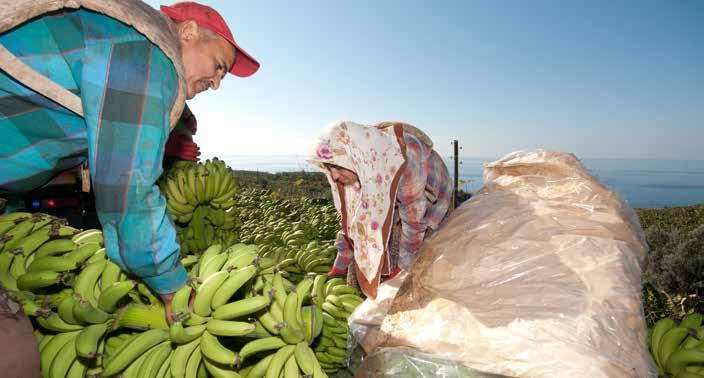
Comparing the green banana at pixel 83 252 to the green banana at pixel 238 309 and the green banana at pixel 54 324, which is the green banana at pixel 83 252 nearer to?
the green banana at pixel 54 324

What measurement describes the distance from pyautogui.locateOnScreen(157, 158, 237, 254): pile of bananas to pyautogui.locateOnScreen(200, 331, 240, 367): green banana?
223 centimetres

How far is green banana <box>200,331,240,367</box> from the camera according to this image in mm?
1075

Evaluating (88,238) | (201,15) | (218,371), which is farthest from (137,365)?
(201,15)

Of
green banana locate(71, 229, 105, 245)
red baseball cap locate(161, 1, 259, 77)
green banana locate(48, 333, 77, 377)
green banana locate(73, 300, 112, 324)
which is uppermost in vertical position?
red baseball cap locate(161, 1, 259, 77)

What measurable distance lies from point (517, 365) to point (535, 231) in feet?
2.67

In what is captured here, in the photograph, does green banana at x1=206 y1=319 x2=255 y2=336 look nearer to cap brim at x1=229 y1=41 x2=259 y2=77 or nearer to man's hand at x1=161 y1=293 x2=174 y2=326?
man's hand at x1=161 y1=293 x2=174 y2=326

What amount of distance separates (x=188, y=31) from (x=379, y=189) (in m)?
1.50

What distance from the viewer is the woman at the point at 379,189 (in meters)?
2.37

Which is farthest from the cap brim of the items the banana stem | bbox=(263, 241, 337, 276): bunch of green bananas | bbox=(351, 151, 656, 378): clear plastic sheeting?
bbox=(263, 241, 337, 276): bunch of green bananas

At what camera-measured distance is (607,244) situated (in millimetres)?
1812

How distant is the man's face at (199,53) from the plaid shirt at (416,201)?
Result: 1562mm

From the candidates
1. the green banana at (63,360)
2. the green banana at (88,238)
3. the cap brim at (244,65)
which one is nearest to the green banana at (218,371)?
the green banana at (63,360)

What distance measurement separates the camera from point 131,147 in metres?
1.07

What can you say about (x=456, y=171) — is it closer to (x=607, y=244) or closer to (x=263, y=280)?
(x=607, y=244)
